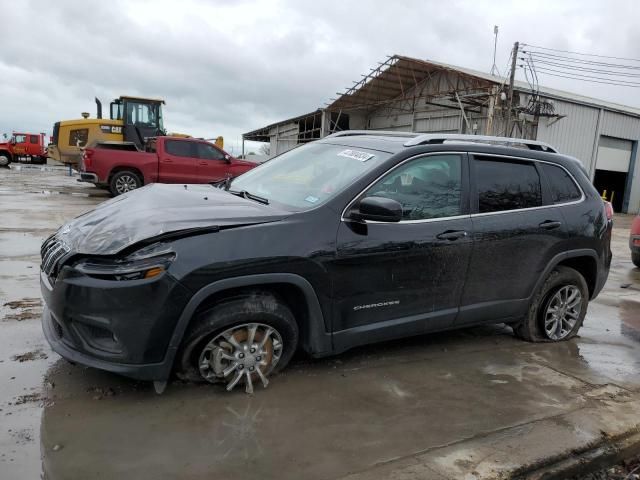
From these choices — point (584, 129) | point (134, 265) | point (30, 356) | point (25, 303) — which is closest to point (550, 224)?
point (134, 265)

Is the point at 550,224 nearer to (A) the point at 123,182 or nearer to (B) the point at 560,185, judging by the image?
(B) the point at 560,185

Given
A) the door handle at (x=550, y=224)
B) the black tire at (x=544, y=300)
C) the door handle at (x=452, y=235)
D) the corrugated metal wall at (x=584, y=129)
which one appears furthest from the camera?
the corrugated metal wall at (x=584, y=129)

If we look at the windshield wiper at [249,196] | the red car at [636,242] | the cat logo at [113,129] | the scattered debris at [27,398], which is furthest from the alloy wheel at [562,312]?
the cat logo at [113,129]

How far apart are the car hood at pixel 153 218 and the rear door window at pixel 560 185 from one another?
2550 millimetres

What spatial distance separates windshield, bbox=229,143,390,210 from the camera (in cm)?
356

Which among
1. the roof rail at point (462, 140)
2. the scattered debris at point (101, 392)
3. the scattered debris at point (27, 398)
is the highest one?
the roof rail at point (462, 140)

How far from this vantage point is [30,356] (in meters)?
3.62

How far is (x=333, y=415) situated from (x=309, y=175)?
1741mm

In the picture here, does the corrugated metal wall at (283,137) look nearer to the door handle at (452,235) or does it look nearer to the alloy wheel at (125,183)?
the alloy wheel at (125,183)

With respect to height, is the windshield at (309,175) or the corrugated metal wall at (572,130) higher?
the corrugated metal wall at (572,130)

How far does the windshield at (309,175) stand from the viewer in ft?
11.7

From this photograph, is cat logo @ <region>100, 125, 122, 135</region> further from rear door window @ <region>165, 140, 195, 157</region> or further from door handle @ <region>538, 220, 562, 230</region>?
door handle @ <region>538, 220, 562, 230</region>

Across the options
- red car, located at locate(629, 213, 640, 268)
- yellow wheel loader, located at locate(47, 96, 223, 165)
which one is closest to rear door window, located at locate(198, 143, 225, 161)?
yellow wheel loader, located at locate(47, 96, 223, 165)

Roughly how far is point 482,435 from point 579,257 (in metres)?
2.36
